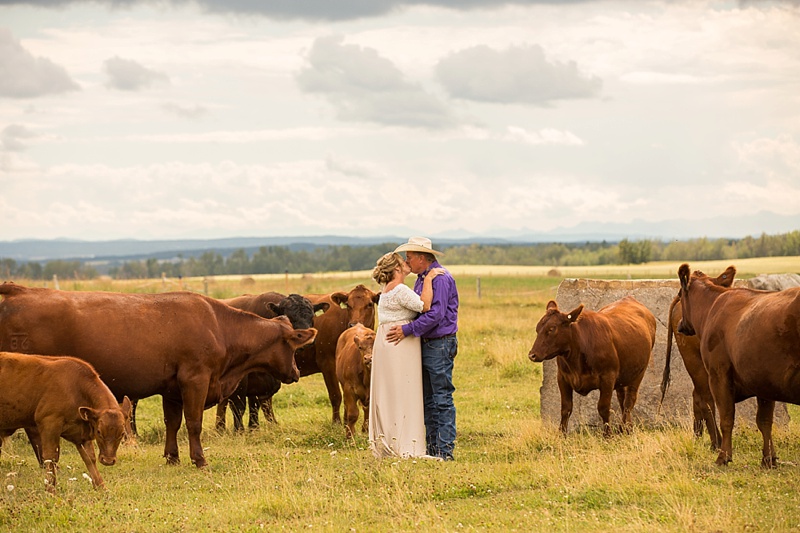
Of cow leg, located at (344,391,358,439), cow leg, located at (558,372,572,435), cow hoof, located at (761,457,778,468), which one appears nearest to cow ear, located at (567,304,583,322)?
cow leg, located at (558,372,572,435)

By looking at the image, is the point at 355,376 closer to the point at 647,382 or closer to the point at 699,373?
the point at 647,382

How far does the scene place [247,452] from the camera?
1175cm

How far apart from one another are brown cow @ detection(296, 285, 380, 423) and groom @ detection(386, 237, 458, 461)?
4231 millimetres

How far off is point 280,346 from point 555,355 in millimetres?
3502

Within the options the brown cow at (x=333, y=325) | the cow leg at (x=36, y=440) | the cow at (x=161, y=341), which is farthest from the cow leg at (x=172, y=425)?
the brown cow at (x=333, y=325)

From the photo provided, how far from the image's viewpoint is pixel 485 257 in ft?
477

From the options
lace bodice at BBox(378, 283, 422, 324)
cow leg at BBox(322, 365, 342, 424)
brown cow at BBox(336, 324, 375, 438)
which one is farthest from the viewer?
cow leg at BBox(322, 365, 342, 424)

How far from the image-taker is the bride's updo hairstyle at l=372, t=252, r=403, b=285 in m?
10.7

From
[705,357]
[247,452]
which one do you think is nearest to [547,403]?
[705,357]

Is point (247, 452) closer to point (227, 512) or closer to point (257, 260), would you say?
point (227, 512)

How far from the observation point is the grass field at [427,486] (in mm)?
8102

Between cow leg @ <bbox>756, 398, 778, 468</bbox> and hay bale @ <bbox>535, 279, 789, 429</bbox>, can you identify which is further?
hay bale @ <bbox>535, 279, 789, 429</bbox>

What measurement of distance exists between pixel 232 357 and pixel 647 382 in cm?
610

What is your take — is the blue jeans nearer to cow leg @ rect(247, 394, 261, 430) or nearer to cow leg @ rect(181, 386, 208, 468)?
cow leg @ rect(181, 386, 208, 468)
